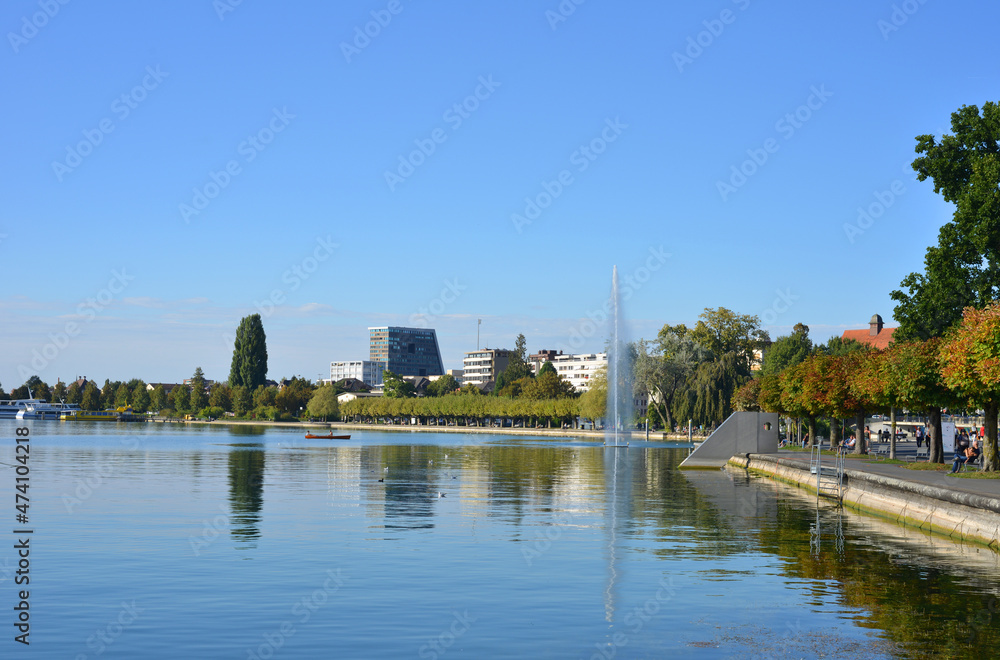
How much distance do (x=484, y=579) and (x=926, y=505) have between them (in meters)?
15.2

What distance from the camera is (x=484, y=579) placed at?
20.3m

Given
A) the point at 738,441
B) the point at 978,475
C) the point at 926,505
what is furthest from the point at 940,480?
the point at 738,441

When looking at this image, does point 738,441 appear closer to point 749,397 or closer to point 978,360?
point 978,360

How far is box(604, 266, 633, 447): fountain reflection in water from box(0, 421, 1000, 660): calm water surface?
63341 millimetres

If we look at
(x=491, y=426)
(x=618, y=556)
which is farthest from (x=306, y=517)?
(x=491, y=426)

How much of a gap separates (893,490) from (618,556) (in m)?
13.4

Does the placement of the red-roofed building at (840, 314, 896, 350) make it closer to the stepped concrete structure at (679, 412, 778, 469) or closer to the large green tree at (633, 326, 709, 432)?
the large green tree at (633, 326, 709, 432)

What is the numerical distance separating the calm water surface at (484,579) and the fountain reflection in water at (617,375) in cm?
6334

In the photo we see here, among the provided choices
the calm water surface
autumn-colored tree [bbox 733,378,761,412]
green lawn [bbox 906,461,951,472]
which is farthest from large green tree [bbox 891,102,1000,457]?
autumn-colored tree [bbox 733,378,761,412]

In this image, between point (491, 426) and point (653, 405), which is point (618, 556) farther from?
point (491, 426)

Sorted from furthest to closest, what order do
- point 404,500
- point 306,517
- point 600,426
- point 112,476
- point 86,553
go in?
point 600,426 → point 112,476 → point 404,500 → point 306,517 → point 86,553

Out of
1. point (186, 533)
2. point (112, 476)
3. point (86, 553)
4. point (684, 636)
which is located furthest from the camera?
point (112, 476)

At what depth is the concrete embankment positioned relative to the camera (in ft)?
80.2

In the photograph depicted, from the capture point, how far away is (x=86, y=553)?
920 inches
